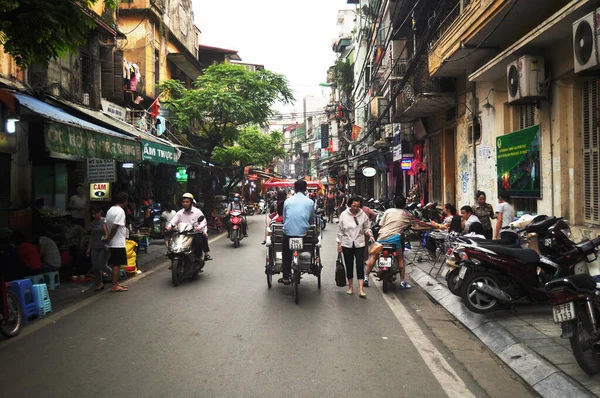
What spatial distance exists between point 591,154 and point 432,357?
5.46 metres

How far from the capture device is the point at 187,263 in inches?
365

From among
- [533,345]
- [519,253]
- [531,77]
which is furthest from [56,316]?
[531,77]

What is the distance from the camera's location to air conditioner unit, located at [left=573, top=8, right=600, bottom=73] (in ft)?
21.0

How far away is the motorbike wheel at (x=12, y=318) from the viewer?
567 centimetres

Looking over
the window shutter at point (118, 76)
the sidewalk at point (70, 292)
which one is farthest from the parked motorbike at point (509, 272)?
the window shutter at point (118, 76)

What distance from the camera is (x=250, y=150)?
2712 centimetres

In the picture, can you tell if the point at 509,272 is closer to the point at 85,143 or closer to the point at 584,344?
the point at 584,344

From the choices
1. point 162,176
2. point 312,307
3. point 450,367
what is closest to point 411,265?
point 312,307

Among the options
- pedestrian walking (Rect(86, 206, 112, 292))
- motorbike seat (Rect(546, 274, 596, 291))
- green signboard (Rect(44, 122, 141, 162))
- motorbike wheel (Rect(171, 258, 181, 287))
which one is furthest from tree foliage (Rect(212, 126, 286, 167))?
motorbike seat (Rect(546, 274, 596, 291))

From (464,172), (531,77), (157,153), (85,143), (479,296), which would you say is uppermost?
(531,77)

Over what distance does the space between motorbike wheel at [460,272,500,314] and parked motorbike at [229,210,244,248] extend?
988 centimetres

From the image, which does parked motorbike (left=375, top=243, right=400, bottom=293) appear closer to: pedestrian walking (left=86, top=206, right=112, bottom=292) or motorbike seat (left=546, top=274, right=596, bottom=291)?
motorbike seat (left=546, top=274, right=596, bottom=291)

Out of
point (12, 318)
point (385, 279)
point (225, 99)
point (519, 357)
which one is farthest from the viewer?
point (225, 99)

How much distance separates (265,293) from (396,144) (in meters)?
15.8
